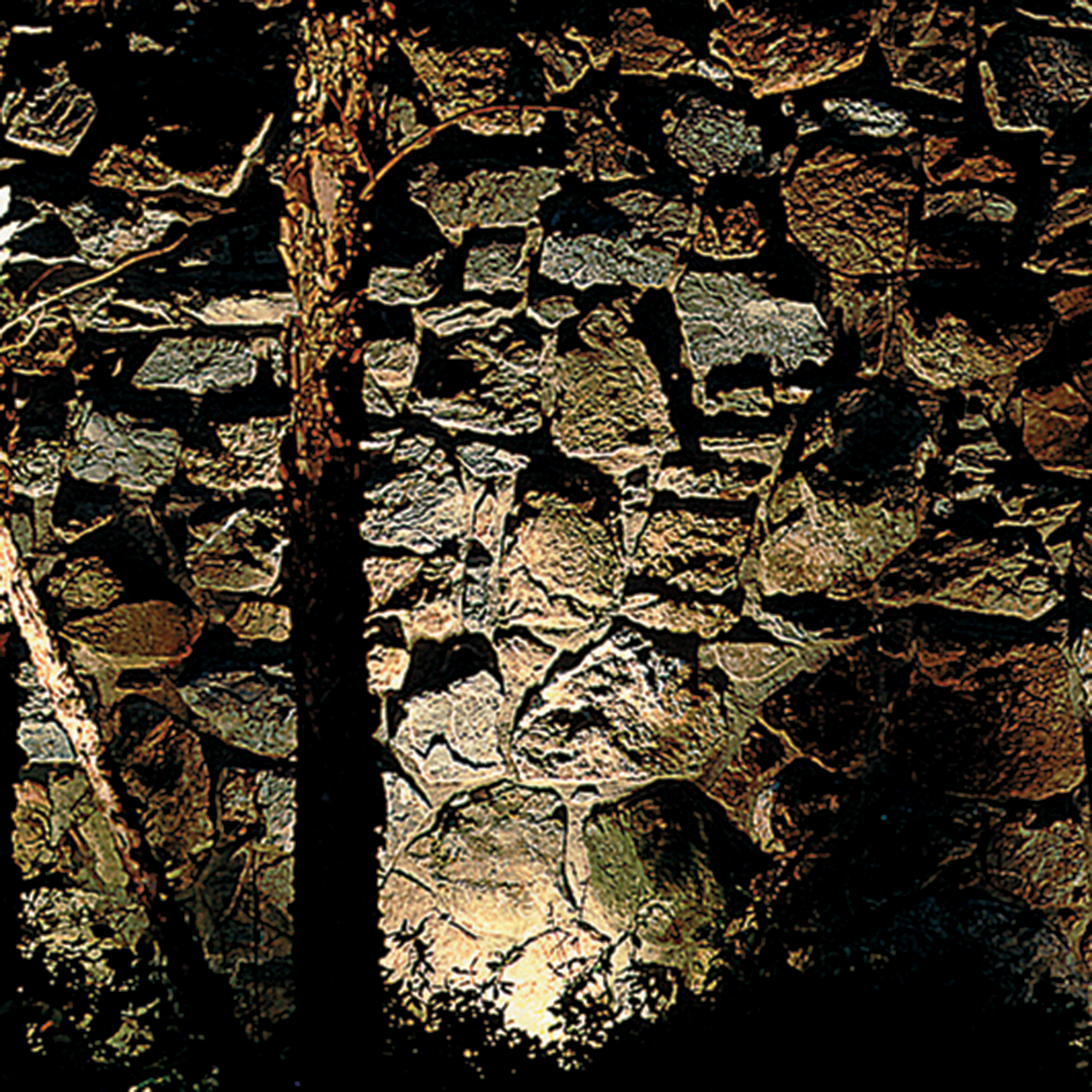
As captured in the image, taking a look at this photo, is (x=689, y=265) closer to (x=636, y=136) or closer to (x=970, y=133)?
(x=636, y=136)

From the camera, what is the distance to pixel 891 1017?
246 cm

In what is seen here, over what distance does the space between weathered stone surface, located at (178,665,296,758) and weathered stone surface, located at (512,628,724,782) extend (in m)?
0.60

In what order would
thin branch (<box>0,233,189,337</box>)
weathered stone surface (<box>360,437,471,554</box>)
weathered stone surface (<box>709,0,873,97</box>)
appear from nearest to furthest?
thin branch (<box>0,233,189,337</box>) → weathered stone surface (<box>709,0,873,97</box>) → weathered stone surface (<box>360,437,471,554</box>)

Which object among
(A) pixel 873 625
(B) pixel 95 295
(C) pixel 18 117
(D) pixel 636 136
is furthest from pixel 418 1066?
(C) pixel 18 117

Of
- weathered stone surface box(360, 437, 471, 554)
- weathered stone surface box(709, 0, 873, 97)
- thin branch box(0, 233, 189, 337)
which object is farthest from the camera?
weathered stone surface box(360, 437, 471, 554)

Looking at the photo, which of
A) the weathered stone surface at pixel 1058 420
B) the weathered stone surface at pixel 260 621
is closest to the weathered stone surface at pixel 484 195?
the weathered stone surface at pixel 260 621

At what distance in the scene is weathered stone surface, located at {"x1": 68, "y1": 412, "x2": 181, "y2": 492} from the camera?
244cm

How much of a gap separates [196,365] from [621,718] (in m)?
1.43

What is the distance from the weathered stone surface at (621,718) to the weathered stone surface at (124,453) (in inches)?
44.9

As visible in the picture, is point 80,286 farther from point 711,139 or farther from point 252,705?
point 711,139

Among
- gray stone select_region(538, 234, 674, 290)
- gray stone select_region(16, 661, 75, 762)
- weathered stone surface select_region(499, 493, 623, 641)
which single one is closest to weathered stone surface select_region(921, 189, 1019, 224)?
gray stone select_region(538, 234, 674, 290)

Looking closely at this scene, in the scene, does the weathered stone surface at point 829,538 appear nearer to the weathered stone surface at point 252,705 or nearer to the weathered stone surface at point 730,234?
the weathered stone surface at point 730,234

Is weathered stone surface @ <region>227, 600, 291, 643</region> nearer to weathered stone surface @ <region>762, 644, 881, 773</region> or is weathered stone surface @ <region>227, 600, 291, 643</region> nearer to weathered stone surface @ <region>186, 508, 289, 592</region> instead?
weathered stone surface @ <region>186, 508, 289, 592</region>

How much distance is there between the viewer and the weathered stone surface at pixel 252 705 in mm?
2494
